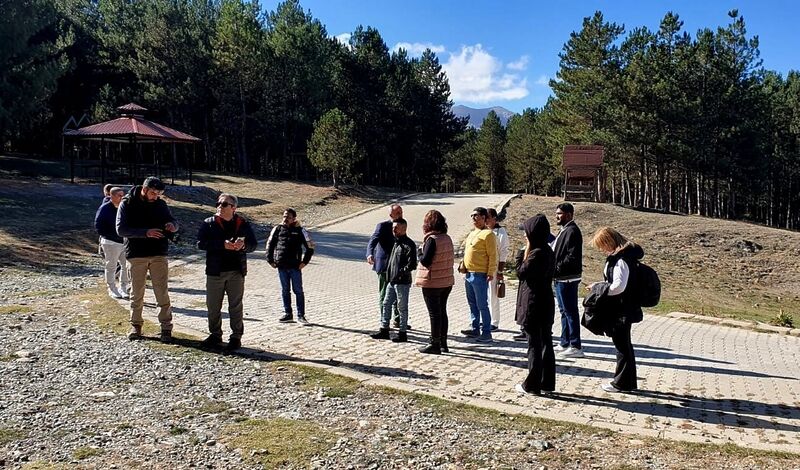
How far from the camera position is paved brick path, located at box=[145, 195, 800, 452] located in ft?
17.0

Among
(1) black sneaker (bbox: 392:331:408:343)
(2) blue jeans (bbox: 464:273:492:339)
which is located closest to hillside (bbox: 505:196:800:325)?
(2) blue jeans (bbox: 464:273:492:339)

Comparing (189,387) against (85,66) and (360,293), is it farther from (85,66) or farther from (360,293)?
(85,66)

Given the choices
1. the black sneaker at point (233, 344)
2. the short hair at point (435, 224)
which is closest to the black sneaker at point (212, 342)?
the black sneaker at point (233, 344)

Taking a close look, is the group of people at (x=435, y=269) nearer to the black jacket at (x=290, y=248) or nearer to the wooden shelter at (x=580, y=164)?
the black jacket at (x=290, y=248)

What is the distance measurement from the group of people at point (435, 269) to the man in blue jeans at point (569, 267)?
12 millimetres

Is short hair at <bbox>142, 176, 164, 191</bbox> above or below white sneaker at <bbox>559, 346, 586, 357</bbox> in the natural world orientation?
above

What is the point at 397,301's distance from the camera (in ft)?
26.0

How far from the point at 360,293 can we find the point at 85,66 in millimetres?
→ 43110

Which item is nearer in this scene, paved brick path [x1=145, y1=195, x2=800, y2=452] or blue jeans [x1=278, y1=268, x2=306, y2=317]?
paved brick path [x1=145, y1=195, x2=800, y2=452]

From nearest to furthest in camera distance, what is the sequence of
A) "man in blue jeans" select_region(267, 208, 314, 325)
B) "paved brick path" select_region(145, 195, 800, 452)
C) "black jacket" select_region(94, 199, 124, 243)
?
1. "paved brick path" select_region(145, 195, 800, 452)
2. "man in blue jeans" select_region(267, 208, 314, 325)
3. "black jacket" select_region(94, 199, 124, 243)

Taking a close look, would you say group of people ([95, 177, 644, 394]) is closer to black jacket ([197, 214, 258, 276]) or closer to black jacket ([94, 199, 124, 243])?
black jacket ([197, 214, 258, 276])

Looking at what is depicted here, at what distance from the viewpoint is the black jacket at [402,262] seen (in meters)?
7.57

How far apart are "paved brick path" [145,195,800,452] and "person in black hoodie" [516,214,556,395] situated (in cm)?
19

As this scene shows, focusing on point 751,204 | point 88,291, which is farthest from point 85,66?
point 751,204
